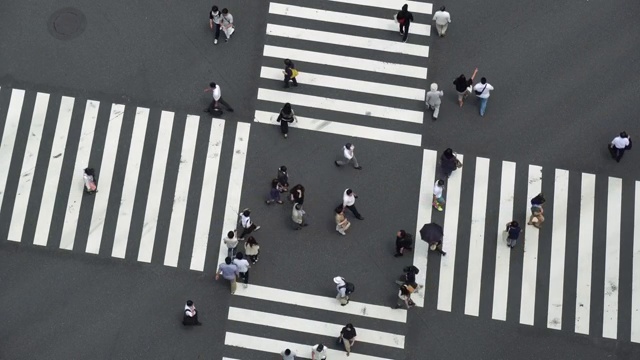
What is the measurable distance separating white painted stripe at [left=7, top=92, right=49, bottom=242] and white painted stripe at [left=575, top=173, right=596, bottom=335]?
19322mm

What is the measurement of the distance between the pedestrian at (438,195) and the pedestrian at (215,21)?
9805mm

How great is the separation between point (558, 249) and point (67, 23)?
19.7 metres

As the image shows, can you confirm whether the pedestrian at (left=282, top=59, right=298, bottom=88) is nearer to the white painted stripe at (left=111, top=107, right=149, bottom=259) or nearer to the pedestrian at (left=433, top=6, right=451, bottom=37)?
the white painted stripe at (left=111, top=107, right=149, bottom=259)

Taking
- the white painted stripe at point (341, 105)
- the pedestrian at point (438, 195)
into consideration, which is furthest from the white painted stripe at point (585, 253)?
the white painted stripe at point (341, 105)

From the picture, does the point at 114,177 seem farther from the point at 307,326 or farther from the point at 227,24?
the point at 307,326

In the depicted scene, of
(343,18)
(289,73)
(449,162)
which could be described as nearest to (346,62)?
(343,18)

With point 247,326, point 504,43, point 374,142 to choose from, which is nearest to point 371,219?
point 374,142

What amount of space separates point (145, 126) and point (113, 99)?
5.32ft

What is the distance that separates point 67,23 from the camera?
35.2 meters

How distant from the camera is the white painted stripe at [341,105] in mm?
34125

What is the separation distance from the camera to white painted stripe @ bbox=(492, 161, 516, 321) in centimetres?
3164

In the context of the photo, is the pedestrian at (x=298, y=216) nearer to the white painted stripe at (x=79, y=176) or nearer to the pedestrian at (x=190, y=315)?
the pedestrian at (x=190, y=315)

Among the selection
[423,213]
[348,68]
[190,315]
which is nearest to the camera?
[190,315]

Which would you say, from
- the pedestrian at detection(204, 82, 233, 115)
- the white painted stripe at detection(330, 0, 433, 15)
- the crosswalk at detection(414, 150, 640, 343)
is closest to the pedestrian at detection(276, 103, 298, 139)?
the pedestrian at detection(204, 82, 233, 115)
